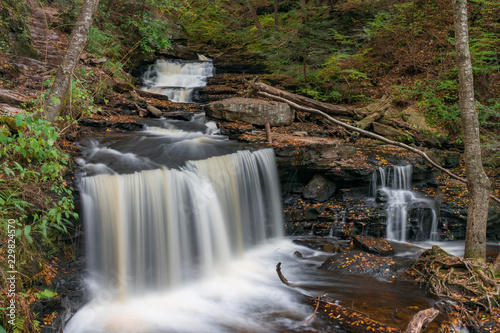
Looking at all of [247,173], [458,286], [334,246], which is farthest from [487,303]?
[247,173]

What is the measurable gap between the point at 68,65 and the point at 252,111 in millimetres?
6448

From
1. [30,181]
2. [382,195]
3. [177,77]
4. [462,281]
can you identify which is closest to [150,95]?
[177,77]

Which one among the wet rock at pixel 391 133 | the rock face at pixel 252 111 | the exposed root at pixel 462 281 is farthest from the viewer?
the rock face at pixel 252 111

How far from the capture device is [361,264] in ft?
21.7

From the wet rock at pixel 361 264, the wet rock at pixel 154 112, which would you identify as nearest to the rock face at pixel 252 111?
A: the wet rock at pixel 154 112

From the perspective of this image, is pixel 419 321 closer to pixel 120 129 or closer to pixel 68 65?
pixel 68 65

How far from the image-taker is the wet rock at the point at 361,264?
643 centimetres

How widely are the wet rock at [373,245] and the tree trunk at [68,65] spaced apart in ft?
21.6

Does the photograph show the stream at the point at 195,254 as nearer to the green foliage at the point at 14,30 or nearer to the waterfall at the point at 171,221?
the waterfall at the point at 171,221

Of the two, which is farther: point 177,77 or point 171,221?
point 177,77

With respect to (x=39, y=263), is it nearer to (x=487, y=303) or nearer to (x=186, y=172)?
(x=186, y=172)

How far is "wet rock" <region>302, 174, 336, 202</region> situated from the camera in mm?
9117

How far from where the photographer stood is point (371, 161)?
9.35m

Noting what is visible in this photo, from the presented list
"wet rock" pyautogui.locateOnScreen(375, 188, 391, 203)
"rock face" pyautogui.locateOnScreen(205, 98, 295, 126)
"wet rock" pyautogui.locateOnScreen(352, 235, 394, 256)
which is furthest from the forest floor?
"wet rock" pyautogui.locateOnScreen(352, 235, 394, 256)
